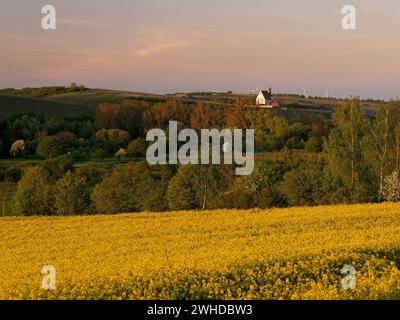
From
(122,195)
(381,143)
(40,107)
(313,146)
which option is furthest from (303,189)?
(40,107)

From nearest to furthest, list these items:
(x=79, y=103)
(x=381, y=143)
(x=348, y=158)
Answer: (x=348, y=158) → (x=381, y=143) → (x=79, y=103)

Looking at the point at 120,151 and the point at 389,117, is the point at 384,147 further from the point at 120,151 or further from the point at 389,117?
the point at 120,151

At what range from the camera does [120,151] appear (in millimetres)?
96188

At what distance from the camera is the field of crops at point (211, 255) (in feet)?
48.9

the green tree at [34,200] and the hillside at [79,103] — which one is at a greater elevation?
the hillside at [79,103]

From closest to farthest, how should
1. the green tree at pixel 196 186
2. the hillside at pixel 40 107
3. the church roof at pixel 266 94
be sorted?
the green tree at pixel 196 186
the hillside at pixel 40 107
the church roof at pixel 266 94

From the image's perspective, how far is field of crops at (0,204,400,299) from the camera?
48.9 feet

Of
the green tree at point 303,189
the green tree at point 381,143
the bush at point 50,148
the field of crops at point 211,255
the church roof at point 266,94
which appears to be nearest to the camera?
the field of crops at point 211,255

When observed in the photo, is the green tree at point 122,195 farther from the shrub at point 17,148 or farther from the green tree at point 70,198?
the shrub at point 17,148

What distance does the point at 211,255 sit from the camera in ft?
65.7

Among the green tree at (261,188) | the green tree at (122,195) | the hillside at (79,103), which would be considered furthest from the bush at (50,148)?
the green tree at (261,188)

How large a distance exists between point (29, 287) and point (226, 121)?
108 metres

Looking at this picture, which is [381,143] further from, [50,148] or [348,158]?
[50,148]

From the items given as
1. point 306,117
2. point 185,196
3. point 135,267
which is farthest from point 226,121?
point 135,267
